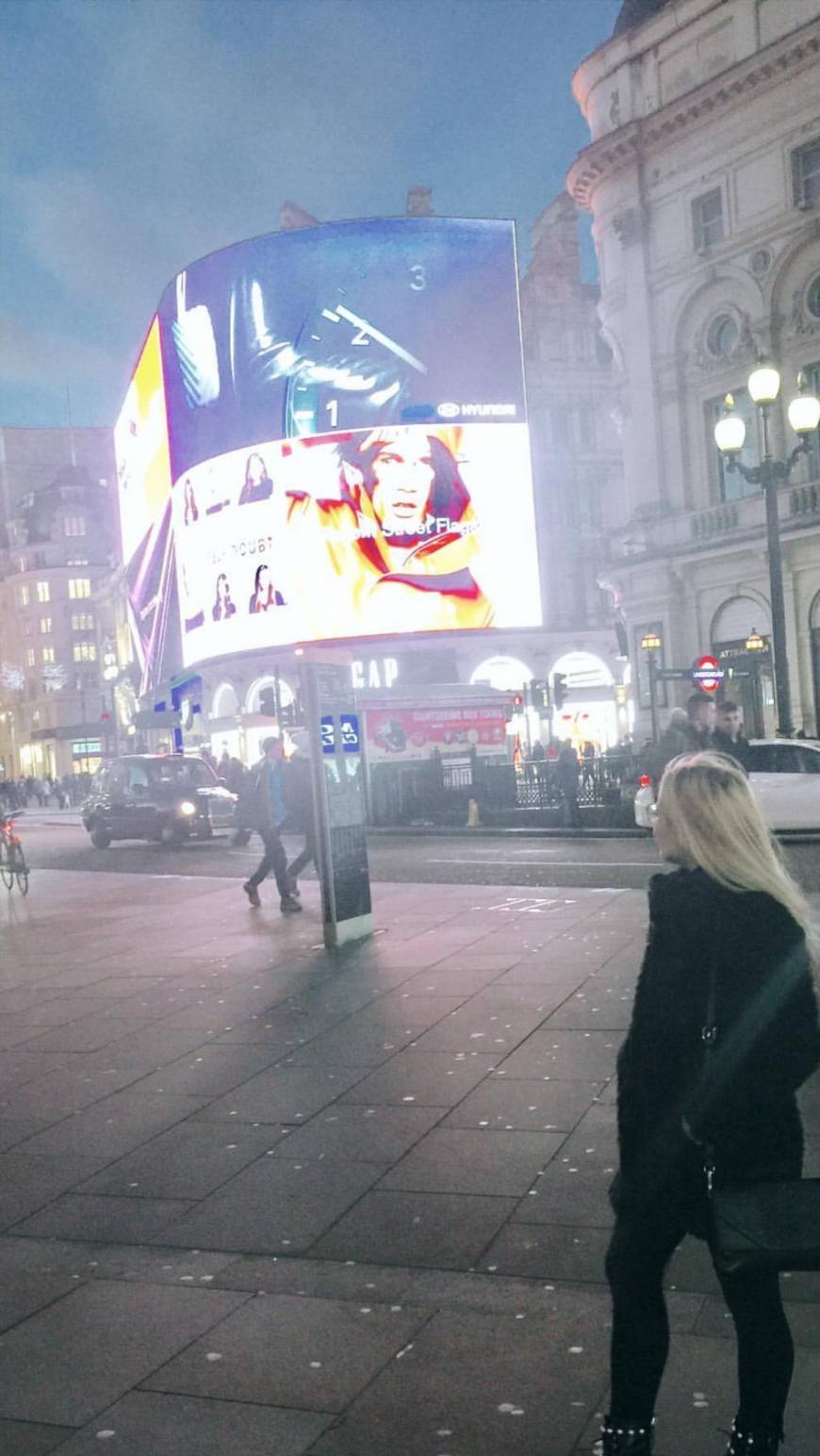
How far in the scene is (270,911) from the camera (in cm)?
1397

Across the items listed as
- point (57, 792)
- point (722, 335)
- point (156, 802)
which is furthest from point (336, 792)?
point (57, 792)

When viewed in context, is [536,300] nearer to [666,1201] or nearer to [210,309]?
[210,309]

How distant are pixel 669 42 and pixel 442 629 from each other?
15.9m

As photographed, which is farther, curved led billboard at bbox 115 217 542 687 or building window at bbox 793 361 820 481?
curved led billboard at bbox 115 217 542 687

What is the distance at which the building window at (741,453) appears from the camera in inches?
1329

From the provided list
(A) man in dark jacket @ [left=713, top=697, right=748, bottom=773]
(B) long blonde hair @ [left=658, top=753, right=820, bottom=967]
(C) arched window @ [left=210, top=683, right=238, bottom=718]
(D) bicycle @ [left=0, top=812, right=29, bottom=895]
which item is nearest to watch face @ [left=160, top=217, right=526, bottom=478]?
(C) arched window @ [left=210, top=683, right=238, bottom=718]

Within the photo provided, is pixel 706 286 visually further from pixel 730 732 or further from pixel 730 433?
pixel 730 732

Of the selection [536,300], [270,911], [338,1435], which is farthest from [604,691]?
[338,1435]

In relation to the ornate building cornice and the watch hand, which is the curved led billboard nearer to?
the watch hand

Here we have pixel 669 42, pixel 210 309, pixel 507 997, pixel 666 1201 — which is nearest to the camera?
pixel 666 1201

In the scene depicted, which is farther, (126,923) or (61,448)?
(61,448)

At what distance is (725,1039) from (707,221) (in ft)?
113

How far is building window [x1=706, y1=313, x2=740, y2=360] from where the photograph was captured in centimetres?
3378

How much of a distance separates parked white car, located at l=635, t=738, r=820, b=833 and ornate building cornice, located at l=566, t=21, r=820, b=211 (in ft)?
62.7
